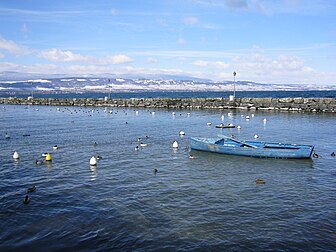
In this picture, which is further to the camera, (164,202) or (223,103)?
(223,103)

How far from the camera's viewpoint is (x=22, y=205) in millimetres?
20641

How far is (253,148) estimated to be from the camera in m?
33.2

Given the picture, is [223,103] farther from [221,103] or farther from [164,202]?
[164,202]

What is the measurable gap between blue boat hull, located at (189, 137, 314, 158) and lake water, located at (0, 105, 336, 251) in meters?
0.70

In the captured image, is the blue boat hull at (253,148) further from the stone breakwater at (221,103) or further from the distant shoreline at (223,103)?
the stone breakwater at (221,103)

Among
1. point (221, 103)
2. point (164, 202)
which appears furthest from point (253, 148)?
point (221, 103)

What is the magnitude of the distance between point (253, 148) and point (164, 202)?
15175 millimetres

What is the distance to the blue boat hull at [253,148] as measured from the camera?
31.8 metres

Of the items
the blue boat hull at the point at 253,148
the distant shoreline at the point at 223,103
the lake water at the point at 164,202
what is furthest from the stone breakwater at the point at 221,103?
the blue boat hull at the point at 253,148

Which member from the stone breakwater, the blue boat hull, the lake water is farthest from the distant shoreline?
the blue boat hull

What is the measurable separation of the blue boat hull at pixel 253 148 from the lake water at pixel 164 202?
70 cm

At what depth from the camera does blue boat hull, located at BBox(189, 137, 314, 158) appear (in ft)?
104

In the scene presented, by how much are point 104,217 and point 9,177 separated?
38.4 feet

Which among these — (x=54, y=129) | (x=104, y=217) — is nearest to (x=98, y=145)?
(x=54, y=129)
